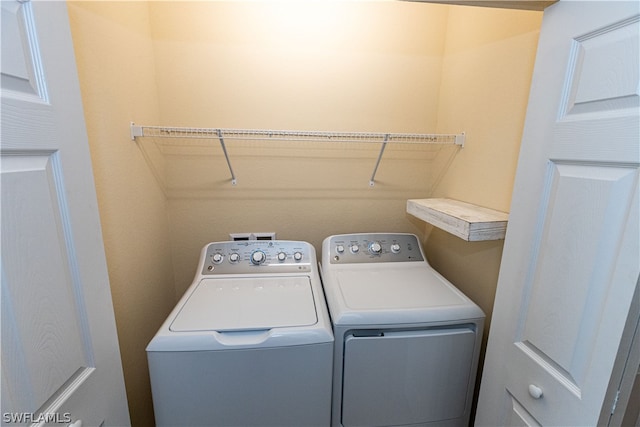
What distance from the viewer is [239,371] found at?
3.64ft

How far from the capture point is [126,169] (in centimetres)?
134

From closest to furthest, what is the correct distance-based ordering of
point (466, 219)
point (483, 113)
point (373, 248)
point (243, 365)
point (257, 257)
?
1. point (243, 365)
2. point (466, 219)
3. point (483, 113)
4. point (257, 257)
5. point (373, 248)

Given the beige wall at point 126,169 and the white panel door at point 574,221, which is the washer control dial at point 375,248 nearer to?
the white panel door at point 574,221

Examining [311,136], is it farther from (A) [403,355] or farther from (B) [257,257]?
(A) [403,355]

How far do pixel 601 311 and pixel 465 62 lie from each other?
147 cm

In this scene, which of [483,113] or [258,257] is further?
[258,257]

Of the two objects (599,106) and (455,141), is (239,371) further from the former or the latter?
(455,141)

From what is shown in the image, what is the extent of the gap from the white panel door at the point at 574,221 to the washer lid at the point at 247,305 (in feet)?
2.57

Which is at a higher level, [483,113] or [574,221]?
[483,113]

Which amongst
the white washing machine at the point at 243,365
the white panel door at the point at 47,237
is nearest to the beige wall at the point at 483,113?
the white washing machine at the point at 243,365

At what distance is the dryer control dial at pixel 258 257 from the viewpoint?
1608 millimetres

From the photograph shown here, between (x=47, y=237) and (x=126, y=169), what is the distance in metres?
0.79

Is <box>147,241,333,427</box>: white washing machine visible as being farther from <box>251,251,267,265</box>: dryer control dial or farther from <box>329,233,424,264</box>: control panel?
<box>329,233,424,264</box>: control panel

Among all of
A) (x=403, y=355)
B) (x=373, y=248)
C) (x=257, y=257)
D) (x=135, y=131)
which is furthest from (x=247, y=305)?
(x=135, y=131)
